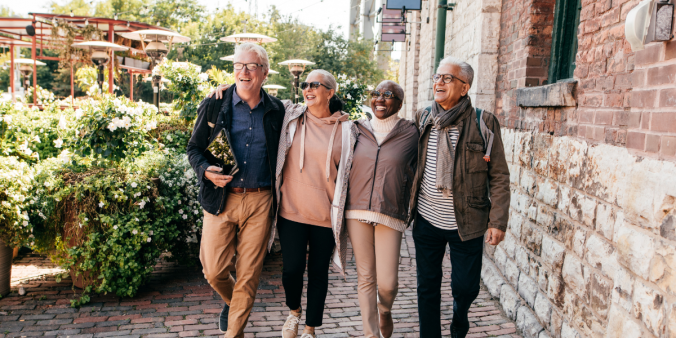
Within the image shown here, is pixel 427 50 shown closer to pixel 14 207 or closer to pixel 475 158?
pixel 475 158

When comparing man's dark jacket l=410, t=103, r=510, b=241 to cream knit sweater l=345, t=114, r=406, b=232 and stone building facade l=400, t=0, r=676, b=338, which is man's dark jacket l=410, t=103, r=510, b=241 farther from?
stone building facade l=400, t=0, r=676, b=338

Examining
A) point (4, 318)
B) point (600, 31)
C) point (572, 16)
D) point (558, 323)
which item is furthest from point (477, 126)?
point (4, 318)

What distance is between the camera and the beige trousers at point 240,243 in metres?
3.24

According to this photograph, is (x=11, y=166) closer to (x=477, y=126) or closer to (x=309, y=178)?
(x=309, y=178)

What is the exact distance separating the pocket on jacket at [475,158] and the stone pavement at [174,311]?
1434 mm

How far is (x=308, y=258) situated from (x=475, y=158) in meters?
1.29

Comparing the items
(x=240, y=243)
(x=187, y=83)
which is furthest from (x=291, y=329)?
(x=187, y=83)

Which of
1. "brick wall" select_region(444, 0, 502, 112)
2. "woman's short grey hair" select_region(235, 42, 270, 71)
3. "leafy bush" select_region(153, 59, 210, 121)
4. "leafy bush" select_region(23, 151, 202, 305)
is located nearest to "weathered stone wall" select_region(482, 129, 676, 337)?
"brick wall" select_region(444, 0, 502, 112)

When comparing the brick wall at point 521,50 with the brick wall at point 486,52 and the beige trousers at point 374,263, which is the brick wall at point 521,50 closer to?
the brick wall at point 486,52

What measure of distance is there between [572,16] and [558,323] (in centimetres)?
247

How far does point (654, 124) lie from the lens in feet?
6.65

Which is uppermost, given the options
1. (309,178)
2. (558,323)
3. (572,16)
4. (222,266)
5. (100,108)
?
(572,16)

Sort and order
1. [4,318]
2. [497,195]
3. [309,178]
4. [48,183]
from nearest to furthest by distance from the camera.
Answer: [497,195], [309,178], [4,318], [48,183]

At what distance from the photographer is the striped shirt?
3.00 m
